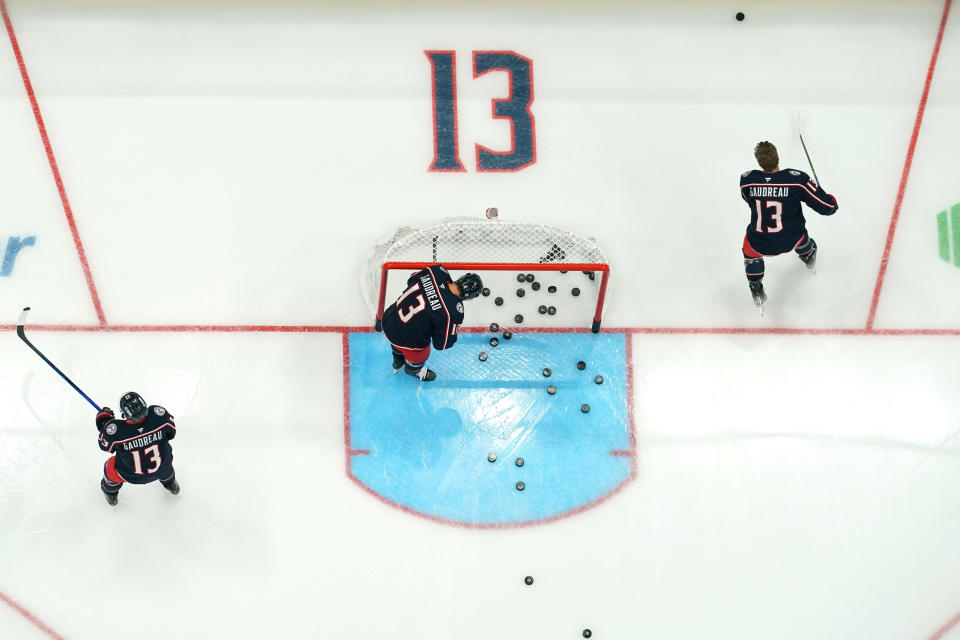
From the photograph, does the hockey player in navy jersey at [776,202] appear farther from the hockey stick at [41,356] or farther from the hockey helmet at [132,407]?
the hockey stick at [41,356]

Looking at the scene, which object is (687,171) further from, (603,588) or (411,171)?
(603,588)

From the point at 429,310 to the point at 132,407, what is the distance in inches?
72.8

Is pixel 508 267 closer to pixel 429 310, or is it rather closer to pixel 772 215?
pixel 429 310

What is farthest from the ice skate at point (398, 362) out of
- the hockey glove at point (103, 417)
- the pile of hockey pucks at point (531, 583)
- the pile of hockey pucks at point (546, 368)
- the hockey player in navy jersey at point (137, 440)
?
the hockey glove at point (103, 417)

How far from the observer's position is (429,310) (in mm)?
7734

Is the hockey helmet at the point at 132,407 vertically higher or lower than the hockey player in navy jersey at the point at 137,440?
higher

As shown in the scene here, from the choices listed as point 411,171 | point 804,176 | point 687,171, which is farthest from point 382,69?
point 804,176

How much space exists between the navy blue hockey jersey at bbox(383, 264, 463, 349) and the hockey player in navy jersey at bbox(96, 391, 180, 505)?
1.52 m

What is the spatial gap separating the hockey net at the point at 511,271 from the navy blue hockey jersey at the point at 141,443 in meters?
1.66

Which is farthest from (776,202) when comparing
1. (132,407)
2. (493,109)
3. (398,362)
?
(132,407)

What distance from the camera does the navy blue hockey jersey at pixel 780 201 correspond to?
320 inches

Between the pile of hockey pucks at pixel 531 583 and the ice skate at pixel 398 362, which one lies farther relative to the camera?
the ice skate at pixel 398 362

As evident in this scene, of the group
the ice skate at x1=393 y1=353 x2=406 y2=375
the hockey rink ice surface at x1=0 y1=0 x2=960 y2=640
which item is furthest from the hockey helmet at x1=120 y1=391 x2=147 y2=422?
the ice skate at x1=393 y1=353 x2=406 y2=375

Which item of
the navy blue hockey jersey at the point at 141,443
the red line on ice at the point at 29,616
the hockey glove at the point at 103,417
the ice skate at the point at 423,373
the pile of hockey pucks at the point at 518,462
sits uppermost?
the ice skate at the point at 423,373
